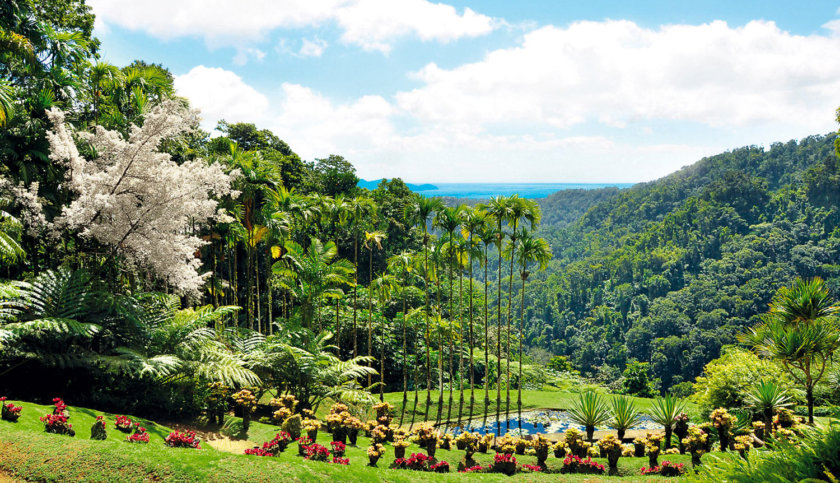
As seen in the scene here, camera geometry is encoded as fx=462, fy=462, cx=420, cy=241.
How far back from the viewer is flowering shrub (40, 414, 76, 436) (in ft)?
24.6

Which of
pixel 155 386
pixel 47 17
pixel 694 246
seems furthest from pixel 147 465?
pixel 694 246

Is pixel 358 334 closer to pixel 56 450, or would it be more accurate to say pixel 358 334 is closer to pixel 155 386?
pixel 155 386

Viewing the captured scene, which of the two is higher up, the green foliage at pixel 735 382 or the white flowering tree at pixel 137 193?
the white flowering tree at pixel 137 193

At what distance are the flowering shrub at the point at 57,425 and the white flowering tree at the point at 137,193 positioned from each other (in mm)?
4580

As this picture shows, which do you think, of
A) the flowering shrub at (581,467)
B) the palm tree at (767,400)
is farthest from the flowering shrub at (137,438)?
the palm tree at (767,400)

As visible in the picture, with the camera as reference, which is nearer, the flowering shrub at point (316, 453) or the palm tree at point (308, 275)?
the flowering shrub at point (316, 453)

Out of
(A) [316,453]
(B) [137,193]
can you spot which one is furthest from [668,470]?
(B) [137,193]

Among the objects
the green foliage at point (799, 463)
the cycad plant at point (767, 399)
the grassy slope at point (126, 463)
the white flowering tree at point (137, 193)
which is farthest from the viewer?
the cycad plant at point (767, 399)

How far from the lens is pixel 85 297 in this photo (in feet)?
32.5

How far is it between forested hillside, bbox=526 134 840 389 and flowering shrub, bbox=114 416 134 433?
55.3 m

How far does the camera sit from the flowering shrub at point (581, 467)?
966cm

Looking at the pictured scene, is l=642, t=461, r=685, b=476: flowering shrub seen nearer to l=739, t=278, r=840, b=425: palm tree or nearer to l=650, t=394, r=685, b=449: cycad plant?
l=650, t=394, r=685, b=449: cycad plant

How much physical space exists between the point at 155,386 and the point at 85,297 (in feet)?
8.00

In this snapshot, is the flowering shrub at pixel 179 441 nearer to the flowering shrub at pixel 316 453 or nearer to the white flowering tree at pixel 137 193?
the flowering shrub at pixel 316 453
